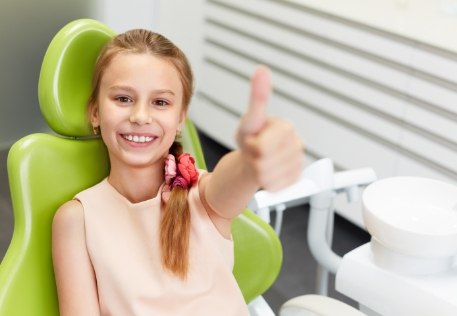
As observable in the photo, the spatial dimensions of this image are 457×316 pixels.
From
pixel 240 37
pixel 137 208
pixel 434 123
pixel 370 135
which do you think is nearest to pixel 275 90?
pixel 240 37

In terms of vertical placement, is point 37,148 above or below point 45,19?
below

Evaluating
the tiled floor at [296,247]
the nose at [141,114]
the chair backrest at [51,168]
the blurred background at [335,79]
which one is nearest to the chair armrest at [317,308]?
the chair backrest at [51,168]

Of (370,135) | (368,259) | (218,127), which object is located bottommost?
(218,127)

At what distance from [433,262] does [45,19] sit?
0.89 meters

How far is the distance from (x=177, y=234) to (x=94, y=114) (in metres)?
0.27

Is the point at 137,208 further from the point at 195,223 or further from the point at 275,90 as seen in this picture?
the point at 275,90

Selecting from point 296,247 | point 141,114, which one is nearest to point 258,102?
point 141,114

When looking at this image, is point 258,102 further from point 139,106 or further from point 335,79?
point 335,79

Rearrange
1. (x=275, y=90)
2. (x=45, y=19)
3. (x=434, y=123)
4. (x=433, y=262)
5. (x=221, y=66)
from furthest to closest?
(x=221, y=66), (x=275, y=90), (x=434, y=123), (x=45, y=19), (x=433, y=262)

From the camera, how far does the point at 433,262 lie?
113 cm

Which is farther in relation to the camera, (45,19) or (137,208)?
(45,19)

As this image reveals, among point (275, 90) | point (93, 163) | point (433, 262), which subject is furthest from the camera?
point (275, 90)

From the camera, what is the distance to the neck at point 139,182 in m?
1.23

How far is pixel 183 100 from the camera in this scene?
123cm
